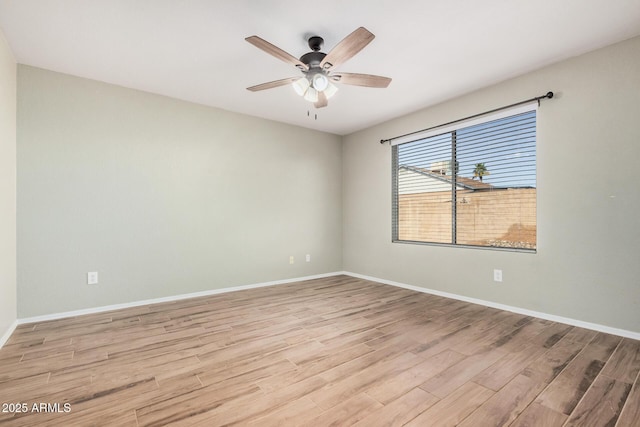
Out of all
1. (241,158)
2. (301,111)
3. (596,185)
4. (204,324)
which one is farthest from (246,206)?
(596,185)

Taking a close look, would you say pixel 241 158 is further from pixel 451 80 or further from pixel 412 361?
pixel 412 361

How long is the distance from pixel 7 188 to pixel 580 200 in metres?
5.06

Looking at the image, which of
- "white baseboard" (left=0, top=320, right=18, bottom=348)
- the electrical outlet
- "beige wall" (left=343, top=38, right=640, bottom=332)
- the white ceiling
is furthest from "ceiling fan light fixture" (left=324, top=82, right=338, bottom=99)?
"white baseboard" (left=0, top=320, right=18, bottom=348)

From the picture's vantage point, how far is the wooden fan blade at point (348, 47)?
1895 millimetres

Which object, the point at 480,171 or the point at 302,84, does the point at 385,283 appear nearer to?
the point at 480,171

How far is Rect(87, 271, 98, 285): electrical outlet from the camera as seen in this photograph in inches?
124

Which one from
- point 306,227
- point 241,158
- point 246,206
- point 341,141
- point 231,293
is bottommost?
point 231,293

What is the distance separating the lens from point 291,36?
7.91 ft

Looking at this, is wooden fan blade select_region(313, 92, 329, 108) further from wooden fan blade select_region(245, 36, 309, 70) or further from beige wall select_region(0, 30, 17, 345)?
beige wall select_region(0, 30, 17, 345)

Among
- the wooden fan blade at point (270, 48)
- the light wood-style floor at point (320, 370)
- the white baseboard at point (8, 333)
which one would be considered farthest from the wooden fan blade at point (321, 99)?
the white baseboard at point (8, 333)

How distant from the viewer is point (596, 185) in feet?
8.68

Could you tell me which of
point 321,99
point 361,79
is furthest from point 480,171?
point 321,99

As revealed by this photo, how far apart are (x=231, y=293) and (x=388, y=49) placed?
3357 mm

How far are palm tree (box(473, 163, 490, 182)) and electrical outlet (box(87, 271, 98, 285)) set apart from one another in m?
4.41
